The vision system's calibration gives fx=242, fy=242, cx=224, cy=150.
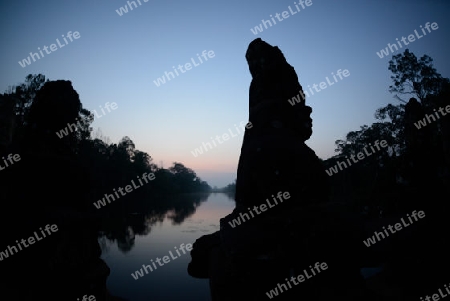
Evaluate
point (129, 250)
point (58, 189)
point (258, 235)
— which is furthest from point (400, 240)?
point (129, 250)

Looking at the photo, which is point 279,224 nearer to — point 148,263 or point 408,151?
point 408,151

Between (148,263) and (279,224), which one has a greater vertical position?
(279,224)

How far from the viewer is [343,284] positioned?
2.99 meters

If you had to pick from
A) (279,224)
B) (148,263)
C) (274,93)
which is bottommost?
(148,263)

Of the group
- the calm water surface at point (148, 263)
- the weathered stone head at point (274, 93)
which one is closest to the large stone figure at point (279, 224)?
the weathered stone head at point (274, 93)

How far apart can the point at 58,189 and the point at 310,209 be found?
5236mm

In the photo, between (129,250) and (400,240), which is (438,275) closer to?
(400,240)

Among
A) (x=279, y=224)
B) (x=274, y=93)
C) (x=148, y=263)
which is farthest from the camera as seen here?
(x=148, y=263)

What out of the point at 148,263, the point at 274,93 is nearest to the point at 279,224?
the point at 274,93

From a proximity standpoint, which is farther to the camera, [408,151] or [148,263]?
[148,263]

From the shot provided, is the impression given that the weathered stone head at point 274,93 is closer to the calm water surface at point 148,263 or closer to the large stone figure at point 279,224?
the large stone figure at point 279,224

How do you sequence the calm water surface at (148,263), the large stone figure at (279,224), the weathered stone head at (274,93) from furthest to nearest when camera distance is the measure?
1. the calm water surface at (148,263)
2. the weathered stone head at (274,93)
3. the large stone figure at (279,224)

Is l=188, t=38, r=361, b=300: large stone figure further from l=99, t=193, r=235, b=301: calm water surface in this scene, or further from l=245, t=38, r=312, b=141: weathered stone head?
l=99, t=193, r=235, b=301: calm water surface

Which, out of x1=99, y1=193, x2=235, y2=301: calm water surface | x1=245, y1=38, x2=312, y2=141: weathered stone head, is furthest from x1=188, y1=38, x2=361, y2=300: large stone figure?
x1=99, y1=193, x2=235, y2=301: calm water surface
